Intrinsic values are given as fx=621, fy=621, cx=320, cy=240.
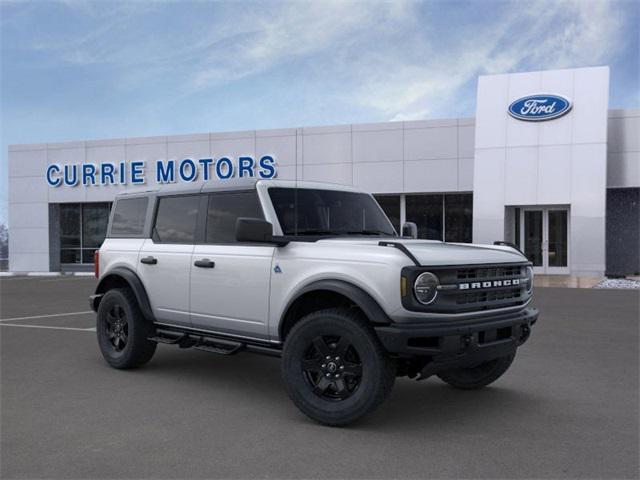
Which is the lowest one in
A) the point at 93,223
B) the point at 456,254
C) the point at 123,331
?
the point at 123,331

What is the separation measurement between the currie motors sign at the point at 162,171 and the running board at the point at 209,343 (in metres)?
20.5

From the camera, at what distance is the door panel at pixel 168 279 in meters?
6.24

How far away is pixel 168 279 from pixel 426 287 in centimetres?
296

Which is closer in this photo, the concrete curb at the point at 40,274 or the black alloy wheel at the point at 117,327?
the black alloy wheel at the point at 117,327

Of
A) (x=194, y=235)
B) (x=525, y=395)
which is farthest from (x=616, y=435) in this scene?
(x=194, y=235)

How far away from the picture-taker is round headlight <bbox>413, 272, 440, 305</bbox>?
457 centimetres

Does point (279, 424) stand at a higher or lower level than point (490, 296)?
lower

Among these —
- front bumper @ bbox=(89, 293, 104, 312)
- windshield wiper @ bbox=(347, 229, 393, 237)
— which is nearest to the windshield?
windshield wiper @ bbox=(347, 229, 393, 237)

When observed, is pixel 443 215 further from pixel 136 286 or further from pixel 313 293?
pixel 313 293

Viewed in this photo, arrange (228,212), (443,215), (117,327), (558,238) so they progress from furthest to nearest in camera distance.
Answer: (443,215), (558,238), (117,327), (228,212)

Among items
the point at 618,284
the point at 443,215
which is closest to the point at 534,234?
the point at 443,215

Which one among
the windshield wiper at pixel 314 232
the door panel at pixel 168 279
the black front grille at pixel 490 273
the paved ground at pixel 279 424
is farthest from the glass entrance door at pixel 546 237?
the door panel at pixel 168 279

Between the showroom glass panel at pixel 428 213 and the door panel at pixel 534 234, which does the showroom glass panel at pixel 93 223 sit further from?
the door panel at pixel 534 234

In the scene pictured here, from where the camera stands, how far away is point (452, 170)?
25.1 meters
